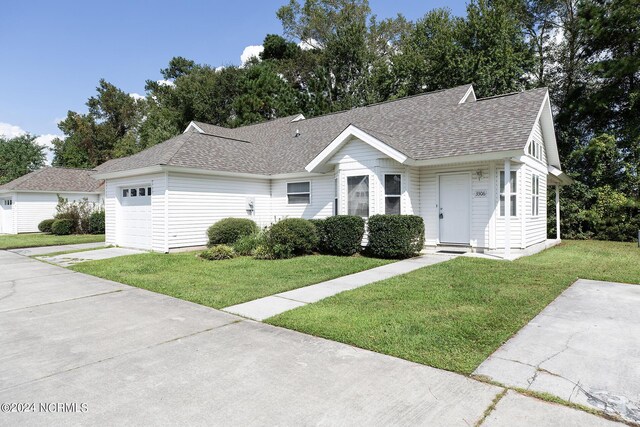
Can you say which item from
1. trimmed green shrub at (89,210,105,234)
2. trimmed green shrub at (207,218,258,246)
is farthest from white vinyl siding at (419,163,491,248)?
trimmed green shrub at (89,210,105,234)

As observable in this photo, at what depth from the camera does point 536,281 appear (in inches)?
296

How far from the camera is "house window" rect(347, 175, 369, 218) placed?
40.4 ft

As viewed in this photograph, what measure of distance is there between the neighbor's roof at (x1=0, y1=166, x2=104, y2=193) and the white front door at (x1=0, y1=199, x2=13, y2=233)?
3.98 ft

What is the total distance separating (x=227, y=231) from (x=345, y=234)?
454 cm

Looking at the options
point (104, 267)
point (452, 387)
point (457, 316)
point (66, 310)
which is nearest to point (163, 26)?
point (104, 267)

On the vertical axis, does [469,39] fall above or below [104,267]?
above

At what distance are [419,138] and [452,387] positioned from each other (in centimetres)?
1099

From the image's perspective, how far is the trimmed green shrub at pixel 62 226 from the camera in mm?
21531

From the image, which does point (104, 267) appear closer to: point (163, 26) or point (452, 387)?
point (452, 387)

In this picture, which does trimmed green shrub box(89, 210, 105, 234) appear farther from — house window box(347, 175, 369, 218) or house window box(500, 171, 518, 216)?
house window box(500, 171, 518, 216)

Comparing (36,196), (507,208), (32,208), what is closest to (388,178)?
(507,208)

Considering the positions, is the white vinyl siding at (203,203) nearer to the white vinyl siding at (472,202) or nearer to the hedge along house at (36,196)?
the white vinyl siding at (472,202)

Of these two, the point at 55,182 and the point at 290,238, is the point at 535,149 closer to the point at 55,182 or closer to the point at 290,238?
the point at 290,238

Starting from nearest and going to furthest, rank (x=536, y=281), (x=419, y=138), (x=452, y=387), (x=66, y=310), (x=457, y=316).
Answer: (x=452, y=387) < (x=457, y=316) < (x=66, y=310) < (x=536, y=281) < (x=419, y=138)
